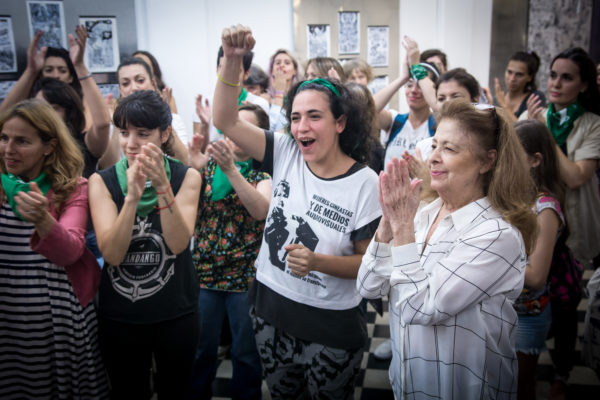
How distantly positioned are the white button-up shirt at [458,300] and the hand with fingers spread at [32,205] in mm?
1145

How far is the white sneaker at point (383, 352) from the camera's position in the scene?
2.86 m

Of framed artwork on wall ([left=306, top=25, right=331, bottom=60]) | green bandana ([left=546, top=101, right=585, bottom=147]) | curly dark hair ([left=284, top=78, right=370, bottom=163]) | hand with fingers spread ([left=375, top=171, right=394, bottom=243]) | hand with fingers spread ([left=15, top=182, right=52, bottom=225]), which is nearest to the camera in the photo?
hand with fingers spread ([left=375, top=171, right=394, bottom=243])

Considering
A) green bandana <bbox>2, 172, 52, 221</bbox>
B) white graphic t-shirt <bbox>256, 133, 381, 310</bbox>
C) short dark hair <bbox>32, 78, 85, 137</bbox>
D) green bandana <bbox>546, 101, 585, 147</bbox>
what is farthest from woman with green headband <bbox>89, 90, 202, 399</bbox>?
green bandana <bbox>546, 101, 585, 147</bbox>

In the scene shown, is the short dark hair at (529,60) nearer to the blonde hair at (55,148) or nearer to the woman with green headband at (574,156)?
the woman with green headband at (574,156)

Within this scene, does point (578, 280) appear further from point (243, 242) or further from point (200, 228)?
point (200, 228)

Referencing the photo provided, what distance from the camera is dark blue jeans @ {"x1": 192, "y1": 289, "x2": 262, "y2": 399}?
2.19 metres

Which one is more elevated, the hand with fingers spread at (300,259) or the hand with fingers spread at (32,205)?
the hand with fingers spread at (32,205)

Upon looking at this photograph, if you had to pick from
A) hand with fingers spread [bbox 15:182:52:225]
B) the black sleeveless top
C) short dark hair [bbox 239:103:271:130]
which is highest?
short dark hair [bbox 239:103:271:130]

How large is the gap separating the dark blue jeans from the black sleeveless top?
1.27ft

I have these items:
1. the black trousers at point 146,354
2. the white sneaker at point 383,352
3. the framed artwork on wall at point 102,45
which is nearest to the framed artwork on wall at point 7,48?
the framed artwork on wall at point 102,45

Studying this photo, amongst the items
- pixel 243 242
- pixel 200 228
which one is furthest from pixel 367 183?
pixel 200 228

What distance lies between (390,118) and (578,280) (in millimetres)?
1567

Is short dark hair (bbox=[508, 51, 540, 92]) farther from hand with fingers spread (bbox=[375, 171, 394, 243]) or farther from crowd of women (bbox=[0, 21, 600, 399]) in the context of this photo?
hand with fingers spread (bbox=[375, 171, 394, 243])

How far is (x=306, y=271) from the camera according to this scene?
5.20 ft
